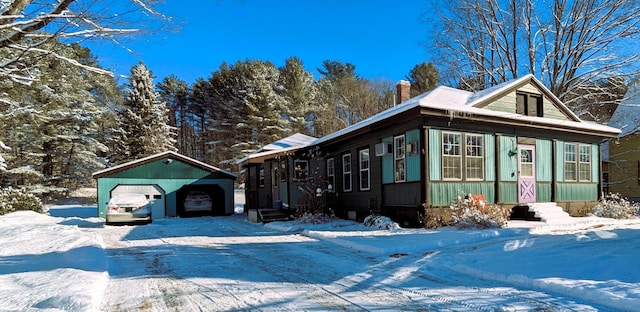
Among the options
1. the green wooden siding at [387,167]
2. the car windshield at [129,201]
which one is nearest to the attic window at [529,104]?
the green wooden siding at [387,167]

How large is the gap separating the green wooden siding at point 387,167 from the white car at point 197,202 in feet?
39.6

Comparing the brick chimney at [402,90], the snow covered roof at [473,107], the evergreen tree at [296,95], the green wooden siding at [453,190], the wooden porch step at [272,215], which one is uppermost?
the evergreen tree at [296,95]

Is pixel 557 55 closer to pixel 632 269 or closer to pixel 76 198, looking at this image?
pixel 632 269

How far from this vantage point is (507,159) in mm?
12625

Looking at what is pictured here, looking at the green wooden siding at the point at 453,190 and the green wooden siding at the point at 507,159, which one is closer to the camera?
the green wooden siding at the point at 453,190

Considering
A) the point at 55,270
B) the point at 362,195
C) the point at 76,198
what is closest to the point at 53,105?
the point at 76,198

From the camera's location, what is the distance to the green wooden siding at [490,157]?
1216 cm

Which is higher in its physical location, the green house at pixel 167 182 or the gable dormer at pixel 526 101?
the gable dormer at pixel 526 101

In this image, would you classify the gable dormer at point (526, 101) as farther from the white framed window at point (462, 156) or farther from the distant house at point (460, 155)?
the white framed window at point (462, 156)

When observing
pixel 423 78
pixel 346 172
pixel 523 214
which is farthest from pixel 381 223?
pixel 423 78

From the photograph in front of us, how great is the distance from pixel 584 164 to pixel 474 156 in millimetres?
5744

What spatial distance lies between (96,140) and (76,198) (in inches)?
187

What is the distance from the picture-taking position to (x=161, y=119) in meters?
33.9

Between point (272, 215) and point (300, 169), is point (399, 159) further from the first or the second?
point (272, 215)
